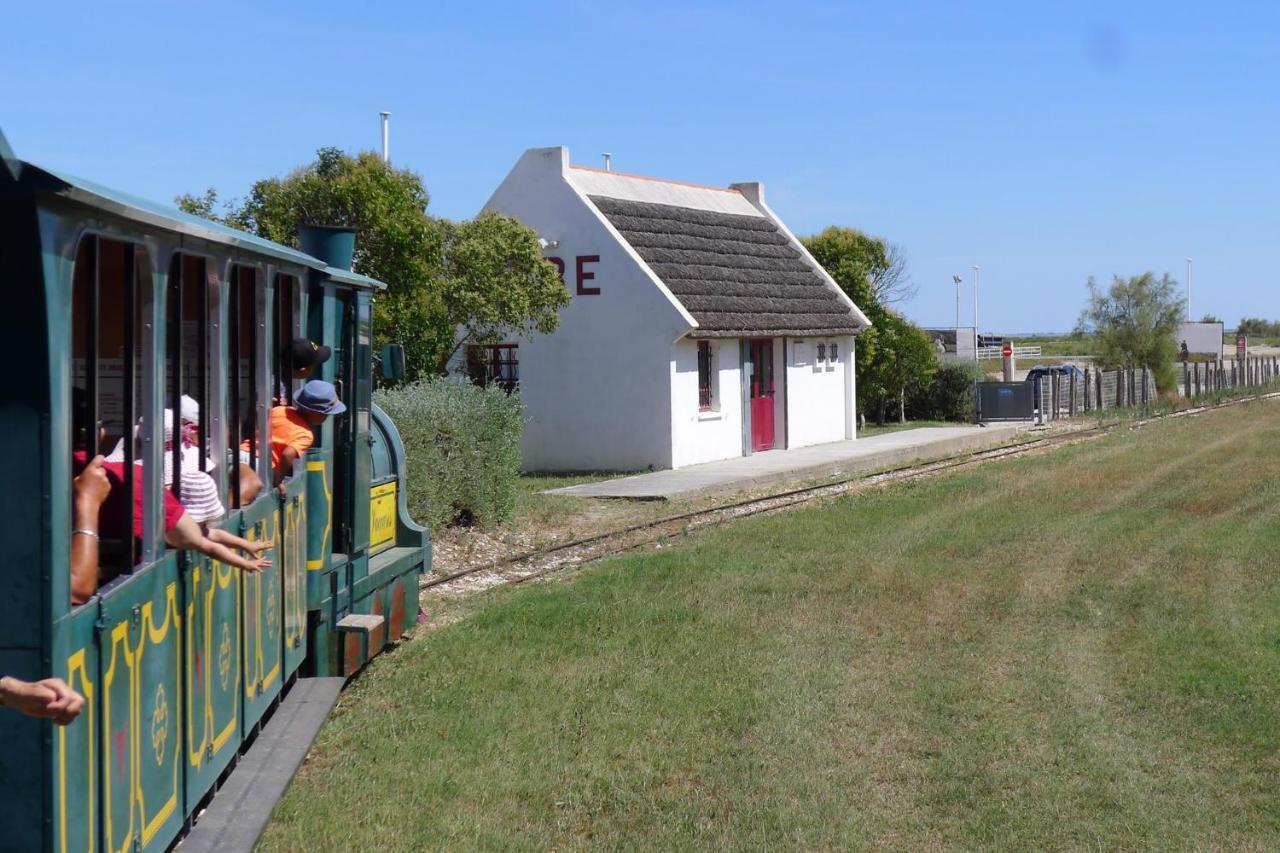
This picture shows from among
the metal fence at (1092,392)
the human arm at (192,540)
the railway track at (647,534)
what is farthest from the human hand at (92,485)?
the metal fence at (1092,392)

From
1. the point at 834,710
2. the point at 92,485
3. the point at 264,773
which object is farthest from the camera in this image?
the point at 834,710

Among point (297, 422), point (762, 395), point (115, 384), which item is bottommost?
point (297, 422)

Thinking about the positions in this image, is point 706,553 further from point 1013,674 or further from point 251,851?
point 251,851

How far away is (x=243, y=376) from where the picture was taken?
6.86m

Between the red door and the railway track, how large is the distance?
394 centimetres

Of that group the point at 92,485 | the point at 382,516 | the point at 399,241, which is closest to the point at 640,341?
the point at 399,241

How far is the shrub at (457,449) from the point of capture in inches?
640

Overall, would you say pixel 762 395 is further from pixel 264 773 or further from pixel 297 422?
pixel 264 773

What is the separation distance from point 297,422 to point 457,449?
9208 mm

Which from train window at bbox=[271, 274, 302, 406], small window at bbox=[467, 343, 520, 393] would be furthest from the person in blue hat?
small window at bbox=[467, 343, 520, 393]

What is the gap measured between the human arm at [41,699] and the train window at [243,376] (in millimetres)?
2631

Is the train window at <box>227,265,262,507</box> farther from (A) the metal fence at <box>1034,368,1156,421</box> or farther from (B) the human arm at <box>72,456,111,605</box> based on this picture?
(A) the metal fence at <box>1034,368,1156,421</box>

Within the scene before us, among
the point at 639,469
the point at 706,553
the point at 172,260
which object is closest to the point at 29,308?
the point at 172,260

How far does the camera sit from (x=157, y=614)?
518 cm
